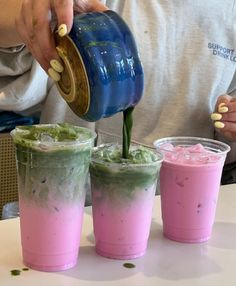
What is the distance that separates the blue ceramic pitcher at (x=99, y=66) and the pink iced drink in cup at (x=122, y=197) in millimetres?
77

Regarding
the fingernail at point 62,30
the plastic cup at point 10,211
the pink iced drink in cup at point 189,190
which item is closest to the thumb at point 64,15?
the fingernail at point 62,30

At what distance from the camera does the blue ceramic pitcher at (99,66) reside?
754mm

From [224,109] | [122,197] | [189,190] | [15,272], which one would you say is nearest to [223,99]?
[224,109]

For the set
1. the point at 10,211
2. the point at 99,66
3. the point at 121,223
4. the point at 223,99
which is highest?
the point at 99,66

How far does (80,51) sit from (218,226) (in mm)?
424

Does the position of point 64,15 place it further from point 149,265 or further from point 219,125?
point 219,125

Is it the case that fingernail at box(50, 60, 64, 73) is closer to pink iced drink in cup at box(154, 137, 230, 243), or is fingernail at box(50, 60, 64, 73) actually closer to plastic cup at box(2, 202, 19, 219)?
pink iced drink in cup at box(154, 137, 230, 243)

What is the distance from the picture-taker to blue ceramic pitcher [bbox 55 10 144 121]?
2.48 ft

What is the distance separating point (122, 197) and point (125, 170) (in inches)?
1.6

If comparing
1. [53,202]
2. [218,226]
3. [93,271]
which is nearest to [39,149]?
[53,202]

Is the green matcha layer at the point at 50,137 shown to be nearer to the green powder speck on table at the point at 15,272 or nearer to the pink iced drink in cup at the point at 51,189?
the pink iced drink in cup at the point at 51,189

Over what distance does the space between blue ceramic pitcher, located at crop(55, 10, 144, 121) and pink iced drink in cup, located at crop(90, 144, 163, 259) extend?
0.25 ft

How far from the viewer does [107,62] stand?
2.49 feet

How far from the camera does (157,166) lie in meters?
0.85
